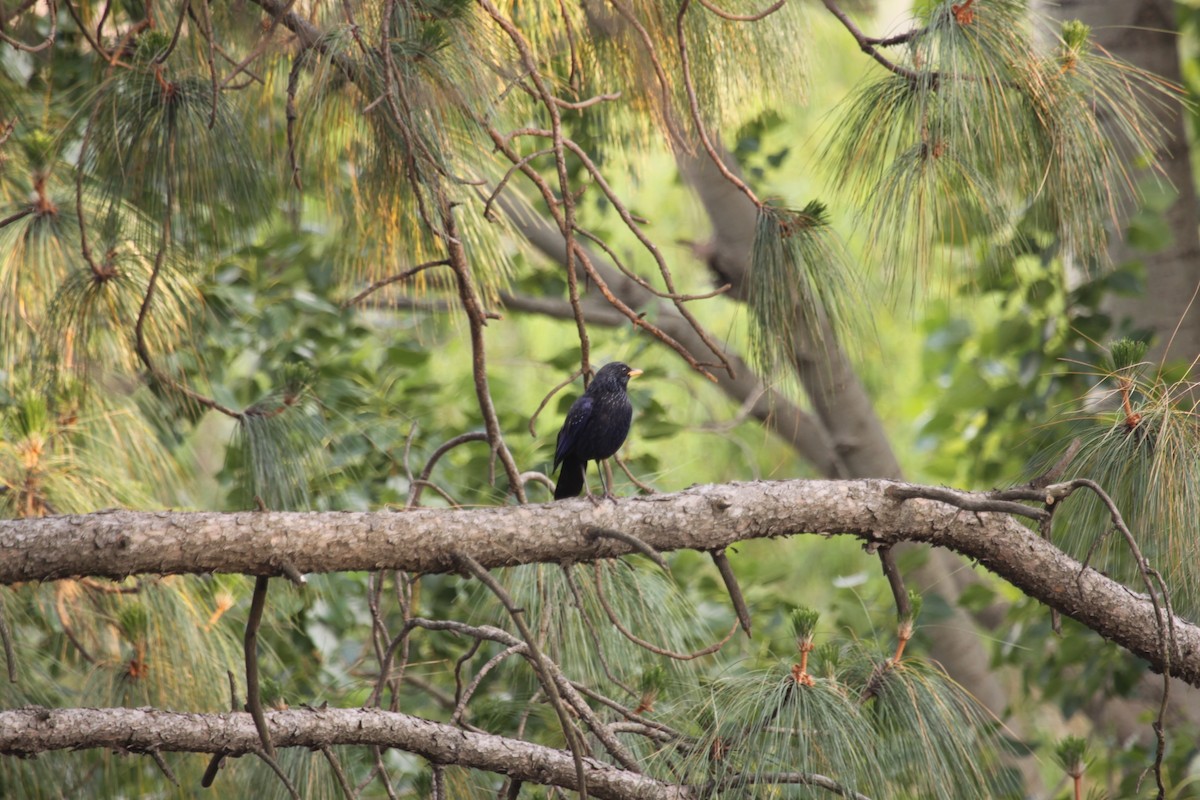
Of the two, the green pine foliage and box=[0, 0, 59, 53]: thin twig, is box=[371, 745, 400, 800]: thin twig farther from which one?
box=[0, 0, 59, 53]: thin twig

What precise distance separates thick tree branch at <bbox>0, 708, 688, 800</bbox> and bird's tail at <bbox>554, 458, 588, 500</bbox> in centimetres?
90

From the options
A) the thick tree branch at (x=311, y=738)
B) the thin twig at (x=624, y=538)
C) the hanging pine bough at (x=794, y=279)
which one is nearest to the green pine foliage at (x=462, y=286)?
the hanging pine bough at (x=794, y=279)

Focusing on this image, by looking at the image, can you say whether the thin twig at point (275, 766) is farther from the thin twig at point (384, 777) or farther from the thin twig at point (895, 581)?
the thin twig at point (895, 581)

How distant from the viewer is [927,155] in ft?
6.90

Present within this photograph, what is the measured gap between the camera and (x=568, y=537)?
5.95 feet

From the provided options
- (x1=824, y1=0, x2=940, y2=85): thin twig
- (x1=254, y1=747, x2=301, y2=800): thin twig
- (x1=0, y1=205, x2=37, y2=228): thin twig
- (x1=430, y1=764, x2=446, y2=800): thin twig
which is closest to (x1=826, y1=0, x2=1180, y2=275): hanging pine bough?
(x1=824, y1=0, x2=940, y2=85): thin twig

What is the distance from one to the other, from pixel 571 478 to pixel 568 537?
1.00 metres

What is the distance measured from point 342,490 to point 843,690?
1703 millimetres

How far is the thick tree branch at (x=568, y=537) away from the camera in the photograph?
165 cm

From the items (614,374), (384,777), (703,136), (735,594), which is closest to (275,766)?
(384,777)

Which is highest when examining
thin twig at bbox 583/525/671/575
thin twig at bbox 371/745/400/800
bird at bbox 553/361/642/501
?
bird at bbox 553/361/642/501

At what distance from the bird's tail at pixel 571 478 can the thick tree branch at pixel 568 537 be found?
84 centimetres

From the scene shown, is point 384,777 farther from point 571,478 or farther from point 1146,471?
point 1146,471

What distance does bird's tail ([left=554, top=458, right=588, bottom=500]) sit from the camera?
2734mm
